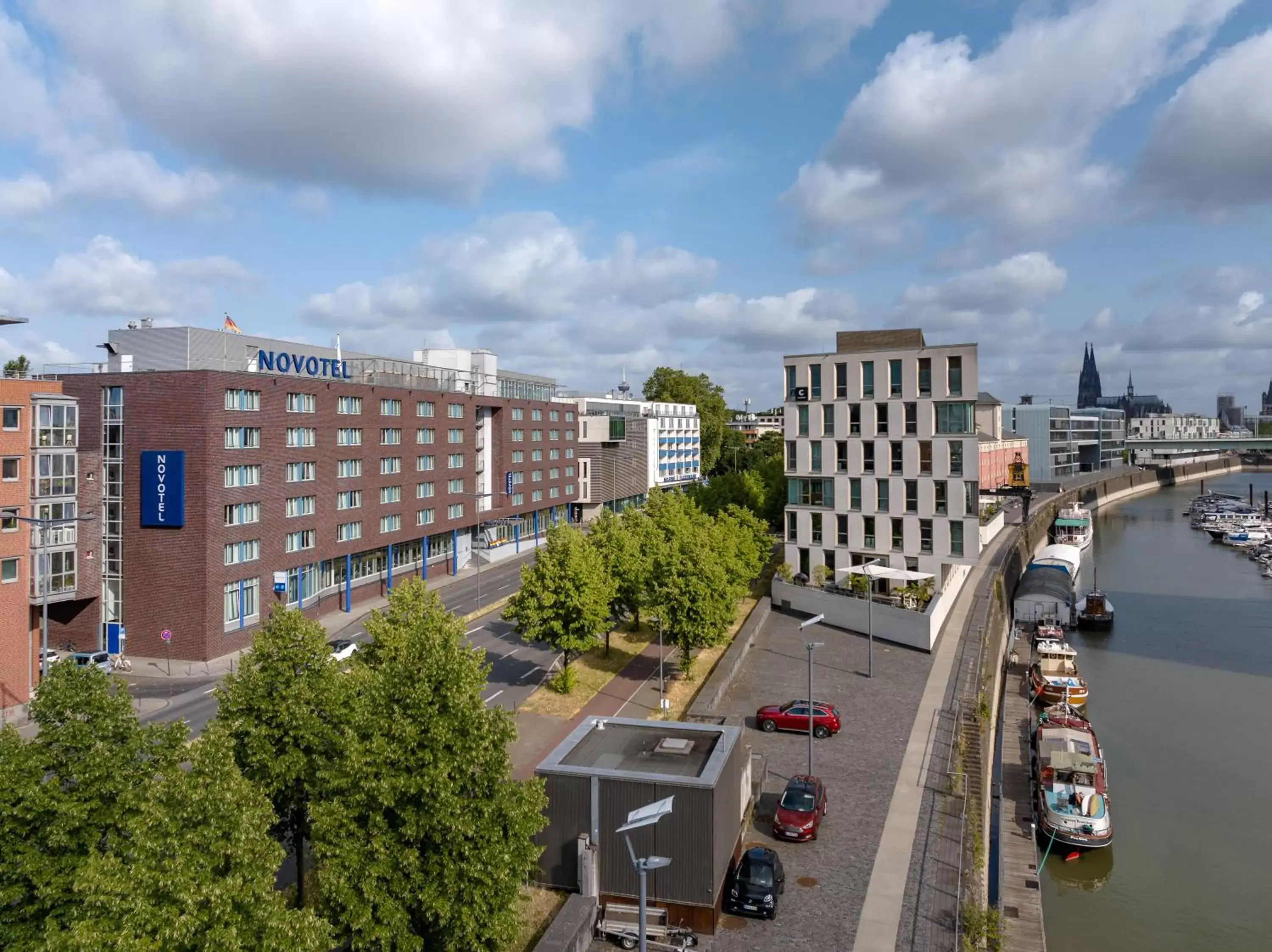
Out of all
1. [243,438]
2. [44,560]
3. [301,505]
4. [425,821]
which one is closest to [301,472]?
[301,505]

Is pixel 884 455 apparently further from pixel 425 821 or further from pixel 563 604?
pixel 425 821

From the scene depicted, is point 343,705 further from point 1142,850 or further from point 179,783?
point 1142,850

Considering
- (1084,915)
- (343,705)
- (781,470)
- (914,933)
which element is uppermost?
(781,470)

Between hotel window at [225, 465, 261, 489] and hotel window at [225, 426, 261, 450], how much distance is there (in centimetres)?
121

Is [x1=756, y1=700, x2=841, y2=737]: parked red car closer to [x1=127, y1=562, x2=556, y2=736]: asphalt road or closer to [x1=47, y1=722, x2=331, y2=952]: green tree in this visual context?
[x1=127, y1=562, x2=556, y2=736]: asphalt road

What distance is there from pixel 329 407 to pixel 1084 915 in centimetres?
5396

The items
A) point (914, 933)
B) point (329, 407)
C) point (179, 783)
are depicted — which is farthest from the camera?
point (329, 407)

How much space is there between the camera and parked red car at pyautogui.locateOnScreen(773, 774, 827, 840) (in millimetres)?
26578

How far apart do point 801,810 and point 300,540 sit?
43057 mm

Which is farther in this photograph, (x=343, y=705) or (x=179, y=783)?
(x=343, y=705)

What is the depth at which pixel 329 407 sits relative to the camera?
6209 cm

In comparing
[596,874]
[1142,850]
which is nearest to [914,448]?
[1142,850]

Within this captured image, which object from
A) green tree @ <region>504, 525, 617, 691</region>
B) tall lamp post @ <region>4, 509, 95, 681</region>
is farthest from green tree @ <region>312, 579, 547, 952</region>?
tall lamp post @ <region>4, 509, 95, 681</region>

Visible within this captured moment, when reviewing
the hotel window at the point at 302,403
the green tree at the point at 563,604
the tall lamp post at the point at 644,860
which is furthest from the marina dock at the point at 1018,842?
the hotel window at the point at 302,403
